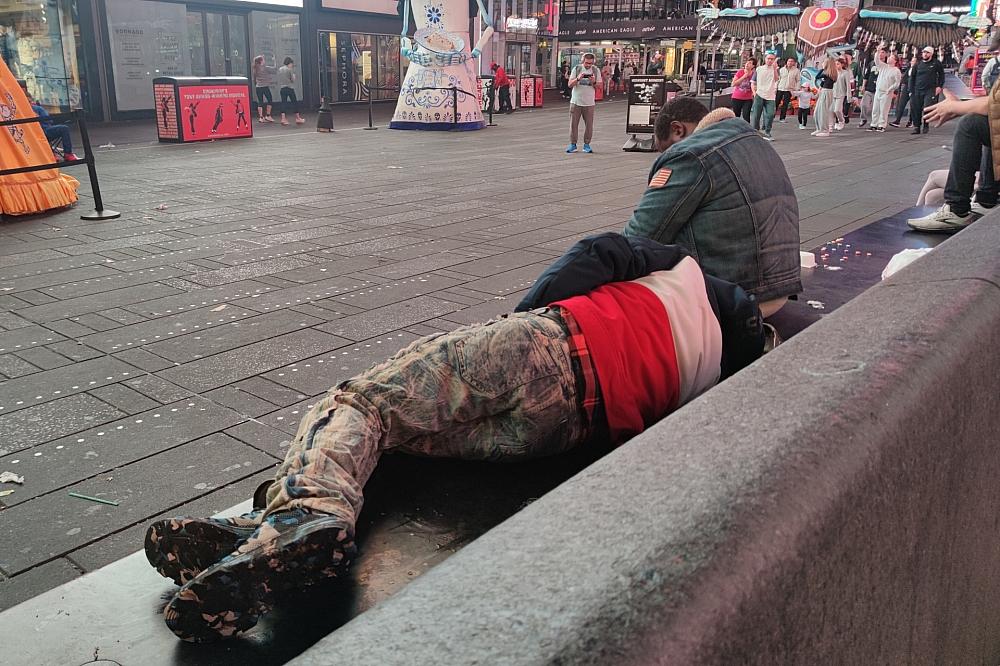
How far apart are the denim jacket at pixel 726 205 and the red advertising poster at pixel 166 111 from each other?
494 inches

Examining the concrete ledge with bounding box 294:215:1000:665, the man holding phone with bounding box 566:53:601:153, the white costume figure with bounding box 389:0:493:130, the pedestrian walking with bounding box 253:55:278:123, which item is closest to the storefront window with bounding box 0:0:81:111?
the pedestrian walking with bounding box 253:55:278:123

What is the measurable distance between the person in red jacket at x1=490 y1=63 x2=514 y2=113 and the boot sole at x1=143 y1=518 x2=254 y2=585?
22564 millimetres

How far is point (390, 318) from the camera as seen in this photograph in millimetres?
4551

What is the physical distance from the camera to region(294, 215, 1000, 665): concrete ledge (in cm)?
78

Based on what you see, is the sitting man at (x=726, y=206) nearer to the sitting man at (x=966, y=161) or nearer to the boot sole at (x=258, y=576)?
the boot sole at (x=258, y=576)

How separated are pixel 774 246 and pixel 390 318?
2098 mm

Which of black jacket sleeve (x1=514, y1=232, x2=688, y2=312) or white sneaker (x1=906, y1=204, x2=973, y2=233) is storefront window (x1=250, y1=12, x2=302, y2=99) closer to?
white sneaker (x1=906, y1=204, x2=973, y2=233)

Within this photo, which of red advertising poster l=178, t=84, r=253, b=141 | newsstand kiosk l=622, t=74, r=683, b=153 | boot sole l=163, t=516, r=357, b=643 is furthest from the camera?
red advertising poster l=178, t=84, r=253, b=141

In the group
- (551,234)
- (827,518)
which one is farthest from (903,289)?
(551,234)

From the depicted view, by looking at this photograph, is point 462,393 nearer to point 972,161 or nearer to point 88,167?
point 972,161

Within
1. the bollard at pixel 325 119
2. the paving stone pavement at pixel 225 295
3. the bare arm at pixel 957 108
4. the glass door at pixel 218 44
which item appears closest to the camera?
the paving stone pavement at pixel 225 295

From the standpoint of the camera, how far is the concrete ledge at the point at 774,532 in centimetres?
78

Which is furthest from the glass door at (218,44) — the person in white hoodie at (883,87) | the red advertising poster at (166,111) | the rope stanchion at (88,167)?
the person in white hoodie at (883,87)

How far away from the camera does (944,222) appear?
6473 mm
